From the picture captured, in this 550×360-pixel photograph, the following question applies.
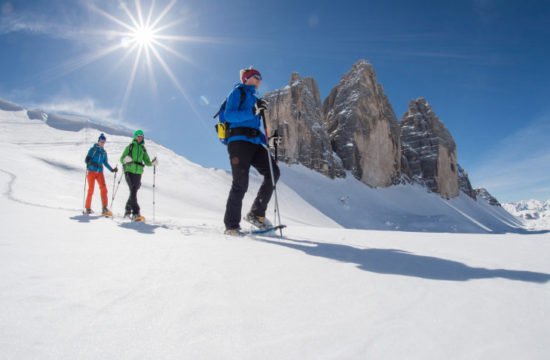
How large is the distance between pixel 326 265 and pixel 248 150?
3.06 m

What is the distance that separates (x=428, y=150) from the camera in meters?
74.1

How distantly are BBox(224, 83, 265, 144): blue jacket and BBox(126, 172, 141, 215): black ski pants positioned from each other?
11.8 ft

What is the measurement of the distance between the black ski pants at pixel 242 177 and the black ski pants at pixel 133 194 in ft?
11.3

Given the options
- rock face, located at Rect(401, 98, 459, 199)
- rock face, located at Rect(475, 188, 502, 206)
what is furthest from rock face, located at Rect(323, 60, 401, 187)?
rock face, located at Rect(475, 188, 502, 206)

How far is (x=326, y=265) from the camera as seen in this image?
2.39 metres

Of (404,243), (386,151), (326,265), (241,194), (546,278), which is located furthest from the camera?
(386,151)

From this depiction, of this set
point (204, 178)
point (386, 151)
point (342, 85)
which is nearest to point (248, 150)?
point (204, 178)

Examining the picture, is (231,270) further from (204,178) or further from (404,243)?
(204,178)

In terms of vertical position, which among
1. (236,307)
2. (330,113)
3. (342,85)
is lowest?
(236,307)

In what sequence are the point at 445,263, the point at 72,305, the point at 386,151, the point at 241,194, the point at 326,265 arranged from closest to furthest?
the point at 72,305
the point at 326,265
the point at 445,263
the point at 241,194
the point at 386,151

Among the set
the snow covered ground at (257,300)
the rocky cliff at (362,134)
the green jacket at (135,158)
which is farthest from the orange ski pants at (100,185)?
the rocky cliff at (362,134)

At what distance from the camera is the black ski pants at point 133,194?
733 cm

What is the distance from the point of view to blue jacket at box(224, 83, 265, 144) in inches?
194

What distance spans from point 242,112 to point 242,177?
1.05 metres
